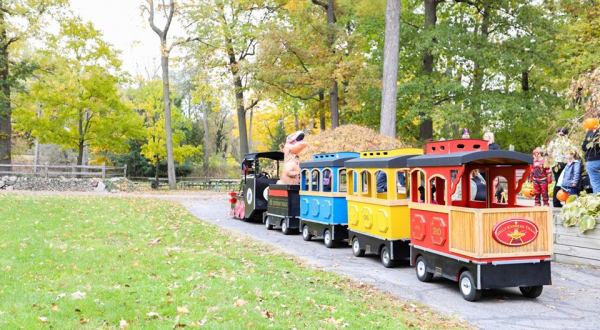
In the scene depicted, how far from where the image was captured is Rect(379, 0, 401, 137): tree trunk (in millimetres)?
19266

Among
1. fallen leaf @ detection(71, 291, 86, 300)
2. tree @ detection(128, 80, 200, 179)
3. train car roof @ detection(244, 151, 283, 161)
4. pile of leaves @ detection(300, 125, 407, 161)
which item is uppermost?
tree @ detection(128, 80, 200, 179)

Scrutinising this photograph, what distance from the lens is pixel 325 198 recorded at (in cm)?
1245

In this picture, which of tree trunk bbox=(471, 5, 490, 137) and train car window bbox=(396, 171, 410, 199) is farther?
tree trunk bbox=(471, 5, 490, 137)

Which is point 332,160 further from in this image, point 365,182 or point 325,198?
point 365,182

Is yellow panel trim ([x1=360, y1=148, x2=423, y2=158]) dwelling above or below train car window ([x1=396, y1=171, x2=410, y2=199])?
above

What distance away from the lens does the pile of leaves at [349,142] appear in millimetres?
18250

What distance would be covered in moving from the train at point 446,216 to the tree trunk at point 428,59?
14067 mm

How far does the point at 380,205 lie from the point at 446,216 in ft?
6.64

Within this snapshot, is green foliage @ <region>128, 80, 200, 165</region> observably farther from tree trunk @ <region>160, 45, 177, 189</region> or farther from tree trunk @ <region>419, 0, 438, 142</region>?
tree trunk @ <region>419, 0, 438, 142</region>

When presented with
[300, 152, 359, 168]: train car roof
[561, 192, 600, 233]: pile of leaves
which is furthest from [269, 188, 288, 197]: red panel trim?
[561, 192, 600, 233]: pile of leaves

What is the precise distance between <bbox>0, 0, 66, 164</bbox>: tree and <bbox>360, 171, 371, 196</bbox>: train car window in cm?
2548

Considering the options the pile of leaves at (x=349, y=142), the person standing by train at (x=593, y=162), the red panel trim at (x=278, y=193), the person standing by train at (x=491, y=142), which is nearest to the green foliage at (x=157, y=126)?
the pile of leaves at (x=349, y=142)

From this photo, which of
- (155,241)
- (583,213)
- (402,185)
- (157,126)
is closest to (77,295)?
(155,241)

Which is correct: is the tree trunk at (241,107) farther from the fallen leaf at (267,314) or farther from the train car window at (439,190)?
the fallen leaf at (267,314)
